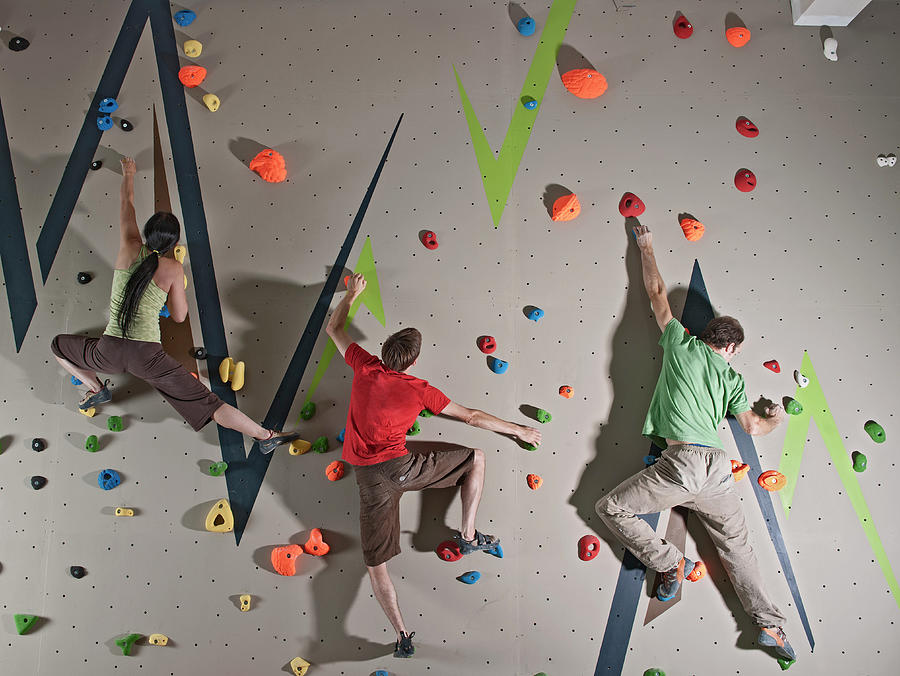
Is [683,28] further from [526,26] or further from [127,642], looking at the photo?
[127,642]

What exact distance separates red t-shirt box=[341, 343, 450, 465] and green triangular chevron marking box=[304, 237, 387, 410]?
1.00 feet

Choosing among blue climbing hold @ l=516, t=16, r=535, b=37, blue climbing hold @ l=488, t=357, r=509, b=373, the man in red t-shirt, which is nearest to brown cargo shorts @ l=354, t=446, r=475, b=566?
the man in red t-shirt

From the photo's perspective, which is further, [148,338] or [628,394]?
[628,394]

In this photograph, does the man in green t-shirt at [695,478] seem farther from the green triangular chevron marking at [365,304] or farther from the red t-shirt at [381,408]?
the green triangular chevron marking at [365,304]

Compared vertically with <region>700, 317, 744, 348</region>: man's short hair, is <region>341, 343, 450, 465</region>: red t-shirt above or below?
below

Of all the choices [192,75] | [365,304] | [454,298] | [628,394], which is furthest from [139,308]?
[628,394]

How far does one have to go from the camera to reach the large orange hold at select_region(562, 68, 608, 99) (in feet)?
9.39

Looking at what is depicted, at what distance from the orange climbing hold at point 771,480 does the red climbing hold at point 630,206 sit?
1.37m

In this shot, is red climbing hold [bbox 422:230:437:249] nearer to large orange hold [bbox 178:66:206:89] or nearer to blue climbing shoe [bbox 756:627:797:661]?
large orange hold [bbox 178:66:206:89]

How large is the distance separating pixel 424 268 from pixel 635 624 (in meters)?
1.94

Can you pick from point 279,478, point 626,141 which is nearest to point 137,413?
point 279,478

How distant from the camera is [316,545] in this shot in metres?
2.63

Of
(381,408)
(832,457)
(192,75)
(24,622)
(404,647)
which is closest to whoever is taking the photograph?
(381,408)

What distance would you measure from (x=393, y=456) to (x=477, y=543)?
56 cm
